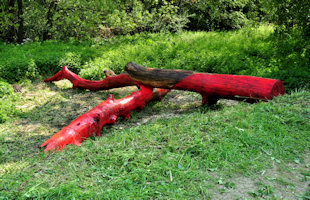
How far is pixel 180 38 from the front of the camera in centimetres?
1086

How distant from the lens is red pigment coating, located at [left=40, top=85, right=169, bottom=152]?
381 centimetres

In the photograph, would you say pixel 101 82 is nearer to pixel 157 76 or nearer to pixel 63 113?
pixel 63 113

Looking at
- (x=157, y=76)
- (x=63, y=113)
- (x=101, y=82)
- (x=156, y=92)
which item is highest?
(x=157, y=76)

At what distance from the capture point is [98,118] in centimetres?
452

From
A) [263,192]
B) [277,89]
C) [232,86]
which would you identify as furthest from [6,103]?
[277,89]

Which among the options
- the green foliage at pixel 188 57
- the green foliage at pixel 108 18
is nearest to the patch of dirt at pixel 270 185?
the green foliage at pixel 188 57

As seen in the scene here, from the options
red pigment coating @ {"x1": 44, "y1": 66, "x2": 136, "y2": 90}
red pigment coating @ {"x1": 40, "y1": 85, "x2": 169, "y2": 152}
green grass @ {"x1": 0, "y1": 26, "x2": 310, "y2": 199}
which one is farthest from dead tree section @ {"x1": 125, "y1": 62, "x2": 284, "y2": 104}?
red pigment coating @ {"x1": 44, "y1": 66, "x2": 136, "y2": 90}

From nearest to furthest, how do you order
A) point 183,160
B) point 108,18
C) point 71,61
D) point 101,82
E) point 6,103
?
point 183,160, point 6,103, point 101,82, point 71,61, point 108,18

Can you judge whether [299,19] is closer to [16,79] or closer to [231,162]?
[231,162]

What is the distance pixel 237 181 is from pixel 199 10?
482 inches

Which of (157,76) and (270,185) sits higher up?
(157,76)

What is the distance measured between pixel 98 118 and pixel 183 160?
2.02 metres

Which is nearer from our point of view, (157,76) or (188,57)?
(157,76)

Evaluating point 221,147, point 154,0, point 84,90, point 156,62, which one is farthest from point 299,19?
point 154,0
